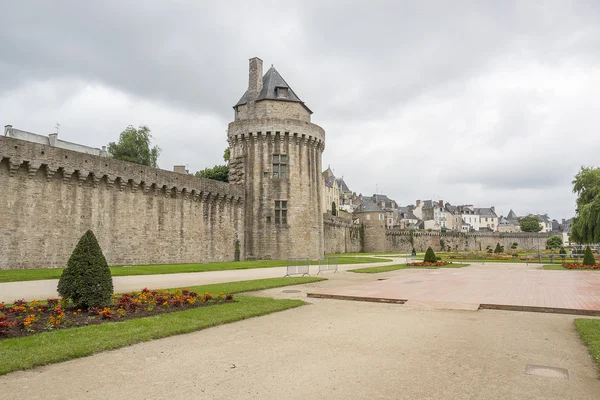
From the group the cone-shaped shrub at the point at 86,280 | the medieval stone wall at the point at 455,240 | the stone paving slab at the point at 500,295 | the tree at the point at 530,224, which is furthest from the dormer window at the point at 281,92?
the tree at the point at 530,224

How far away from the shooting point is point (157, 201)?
30609mm

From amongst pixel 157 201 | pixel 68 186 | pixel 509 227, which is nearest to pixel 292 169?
pixel 157 201

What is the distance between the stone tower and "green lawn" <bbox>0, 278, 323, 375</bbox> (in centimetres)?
2900

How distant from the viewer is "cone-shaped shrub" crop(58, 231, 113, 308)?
9477mm

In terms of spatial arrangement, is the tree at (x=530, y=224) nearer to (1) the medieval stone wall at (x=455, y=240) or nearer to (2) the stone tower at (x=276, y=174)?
(1) the medieval stone wall at (x=455, y=240)

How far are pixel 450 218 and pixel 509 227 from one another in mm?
28772

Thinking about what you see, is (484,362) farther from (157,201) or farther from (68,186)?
(157,201)

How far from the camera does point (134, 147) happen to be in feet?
164

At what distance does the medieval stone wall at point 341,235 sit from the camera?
5959cm

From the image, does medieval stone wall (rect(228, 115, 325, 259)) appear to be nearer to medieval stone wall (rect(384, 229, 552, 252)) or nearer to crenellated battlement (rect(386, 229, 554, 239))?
medieval stone wall (rect(384, 229, 552, 252))

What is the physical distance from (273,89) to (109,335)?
37156 mm

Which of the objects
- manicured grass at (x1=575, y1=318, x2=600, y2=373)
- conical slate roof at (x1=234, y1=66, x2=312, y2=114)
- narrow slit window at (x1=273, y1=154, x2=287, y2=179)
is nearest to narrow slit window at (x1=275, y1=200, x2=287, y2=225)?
narrow slit window at (x1=273, y1=154, x2=287, y2=179)

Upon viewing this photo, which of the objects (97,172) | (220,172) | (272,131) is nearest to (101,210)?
(97,172)

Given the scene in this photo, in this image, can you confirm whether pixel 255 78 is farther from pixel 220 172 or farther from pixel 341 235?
pixel 341 235
